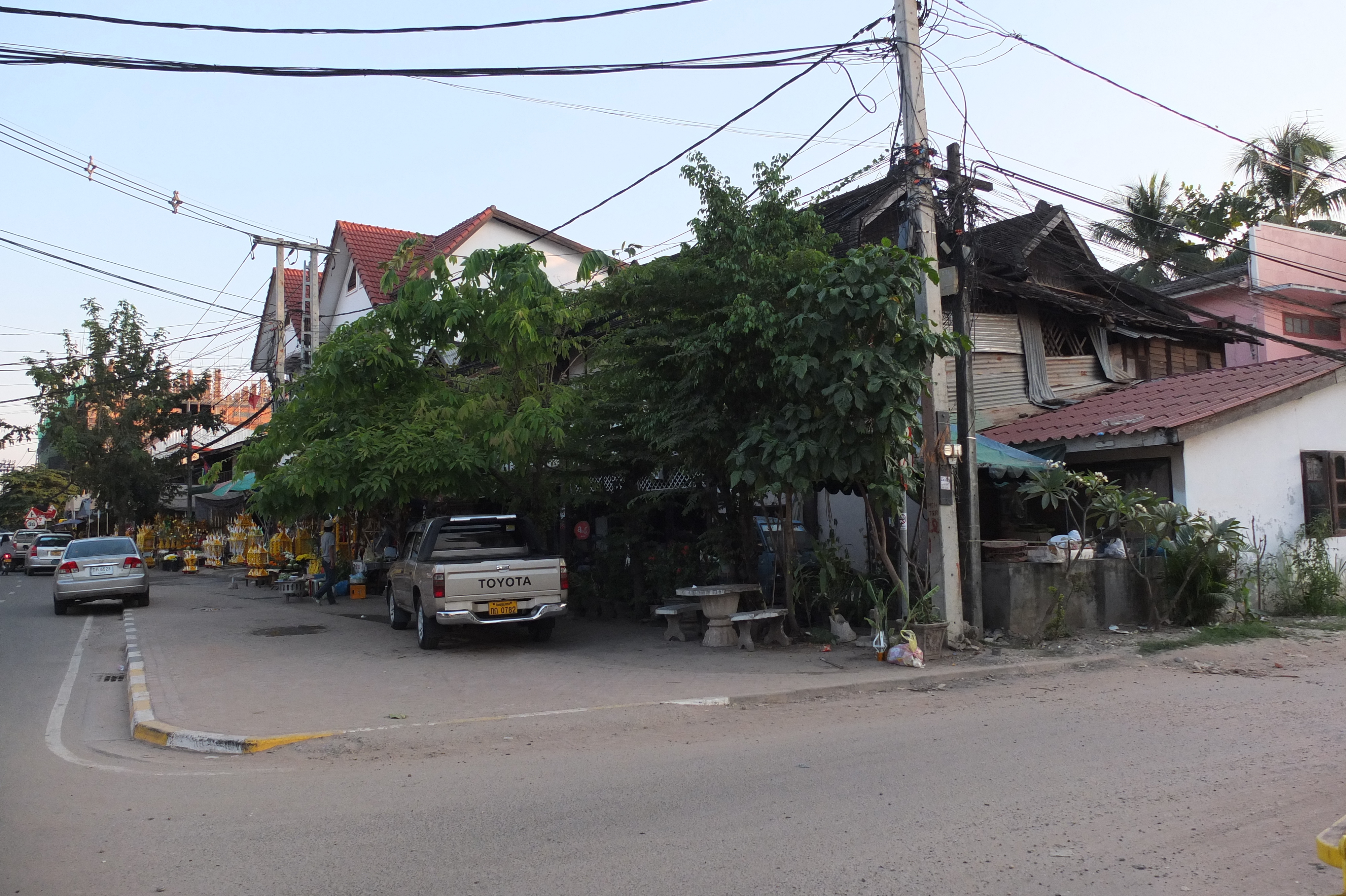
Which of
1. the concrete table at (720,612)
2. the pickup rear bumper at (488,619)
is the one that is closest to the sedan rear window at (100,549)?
the pickup rear bumper at (488,619)

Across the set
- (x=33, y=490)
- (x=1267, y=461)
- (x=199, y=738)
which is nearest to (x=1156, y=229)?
(x=1267, y=461)

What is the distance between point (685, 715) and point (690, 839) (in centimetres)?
366

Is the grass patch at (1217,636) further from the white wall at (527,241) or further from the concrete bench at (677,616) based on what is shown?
the white wall at (527,241)

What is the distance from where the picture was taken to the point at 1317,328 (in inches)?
1146

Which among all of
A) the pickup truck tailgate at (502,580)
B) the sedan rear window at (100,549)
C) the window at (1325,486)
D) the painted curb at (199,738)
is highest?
the window at (1325,486)

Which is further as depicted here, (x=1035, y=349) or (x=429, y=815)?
(x=1035, y=349)

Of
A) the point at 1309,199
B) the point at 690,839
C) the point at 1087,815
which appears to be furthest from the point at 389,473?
the point at 1309,199

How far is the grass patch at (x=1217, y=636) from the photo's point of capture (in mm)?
11625

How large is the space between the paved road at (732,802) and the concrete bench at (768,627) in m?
2.85

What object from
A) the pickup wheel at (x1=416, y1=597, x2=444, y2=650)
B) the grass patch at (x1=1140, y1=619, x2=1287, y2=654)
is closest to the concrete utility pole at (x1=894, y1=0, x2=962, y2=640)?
the grass patch at (x1=1140, y1=619, x2=1287, y2=654)

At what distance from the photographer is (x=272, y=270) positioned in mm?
24828

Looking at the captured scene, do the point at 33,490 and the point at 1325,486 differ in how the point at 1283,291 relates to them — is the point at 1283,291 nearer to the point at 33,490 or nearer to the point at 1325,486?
the point at 1325,486

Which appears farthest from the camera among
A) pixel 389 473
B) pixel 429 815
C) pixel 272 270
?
pixel 272 270

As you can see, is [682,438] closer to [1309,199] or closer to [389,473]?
[389,473]
